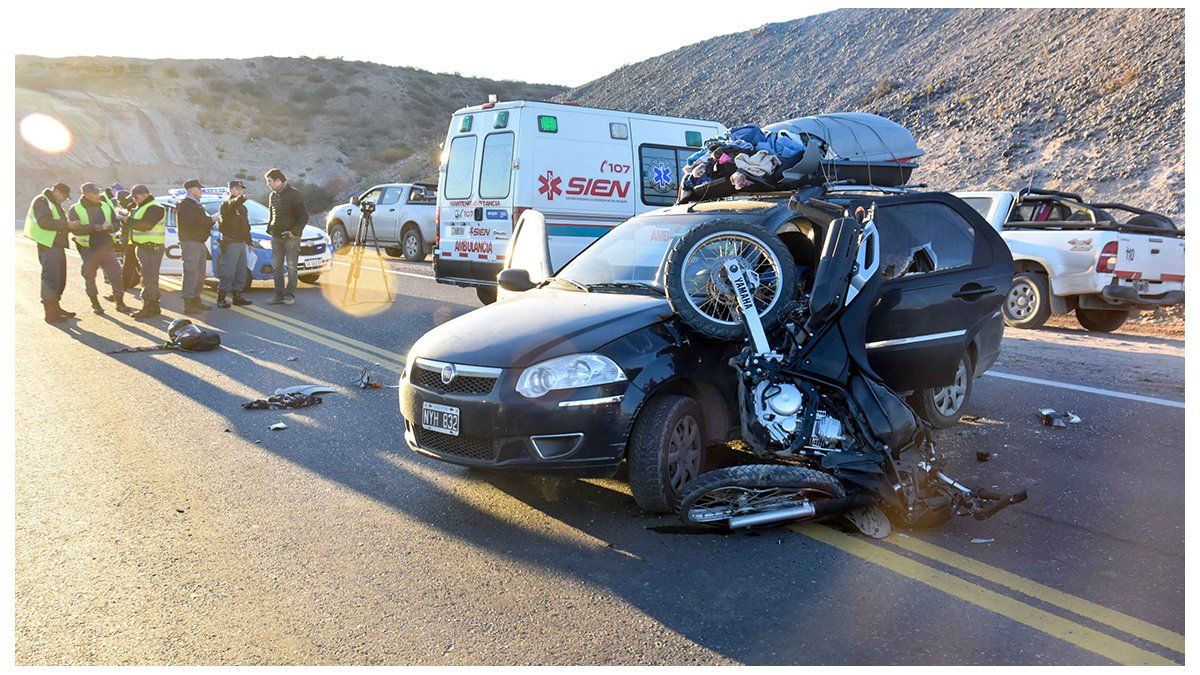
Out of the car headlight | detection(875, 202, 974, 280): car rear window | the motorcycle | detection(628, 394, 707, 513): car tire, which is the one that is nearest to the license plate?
the car headlight

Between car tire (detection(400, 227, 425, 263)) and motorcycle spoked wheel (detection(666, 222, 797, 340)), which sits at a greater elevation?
motorcycle spoked wheel (detection(666, 222, 797, 340))

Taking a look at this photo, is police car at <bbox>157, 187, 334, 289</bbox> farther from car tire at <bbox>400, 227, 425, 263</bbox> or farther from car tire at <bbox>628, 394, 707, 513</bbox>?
car tire at <bbox>628, 394, 707, 513</bbox>

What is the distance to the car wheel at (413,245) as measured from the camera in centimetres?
2100

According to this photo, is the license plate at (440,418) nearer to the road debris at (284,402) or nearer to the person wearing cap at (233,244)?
the road debris at (284,402)

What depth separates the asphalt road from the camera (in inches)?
131

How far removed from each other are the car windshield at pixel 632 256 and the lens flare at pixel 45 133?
53911mm

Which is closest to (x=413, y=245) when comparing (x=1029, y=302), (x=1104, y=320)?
(x=1029, y=302)

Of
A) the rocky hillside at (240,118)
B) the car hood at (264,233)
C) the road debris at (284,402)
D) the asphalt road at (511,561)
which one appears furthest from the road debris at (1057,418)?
the rocky hillside at (240,118)

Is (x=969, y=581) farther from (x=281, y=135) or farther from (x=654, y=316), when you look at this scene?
(x=281, y=135)

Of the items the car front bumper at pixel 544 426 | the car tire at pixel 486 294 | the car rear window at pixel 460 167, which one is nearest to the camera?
the car front bumper at pixel 544 426

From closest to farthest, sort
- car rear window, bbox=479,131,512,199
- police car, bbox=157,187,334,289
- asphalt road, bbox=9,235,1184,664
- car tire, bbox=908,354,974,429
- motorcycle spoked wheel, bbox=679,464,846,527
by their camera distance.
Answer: asphalt road, bbox=9,235,1184,664 → motorcycle spoked wheel, bbox=679,464,846,527 → car tire, bbox=908,354,974,429 → car rear window, bbox=479,131,512,199 → police car, bbox=157,187,334,289

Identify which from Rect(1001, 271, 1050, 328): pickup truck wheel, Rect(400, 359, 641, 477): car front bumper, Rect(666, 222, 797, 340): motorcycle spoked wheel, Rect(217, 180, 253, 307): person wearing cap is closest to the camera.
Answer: Rect(400, 359, 641, 477): car front bumper

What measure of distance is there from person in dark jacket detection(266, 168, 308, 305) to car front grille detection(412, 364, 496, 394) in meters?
8.43

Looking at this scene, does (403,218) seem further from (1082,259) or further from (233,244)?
(1082,259)
